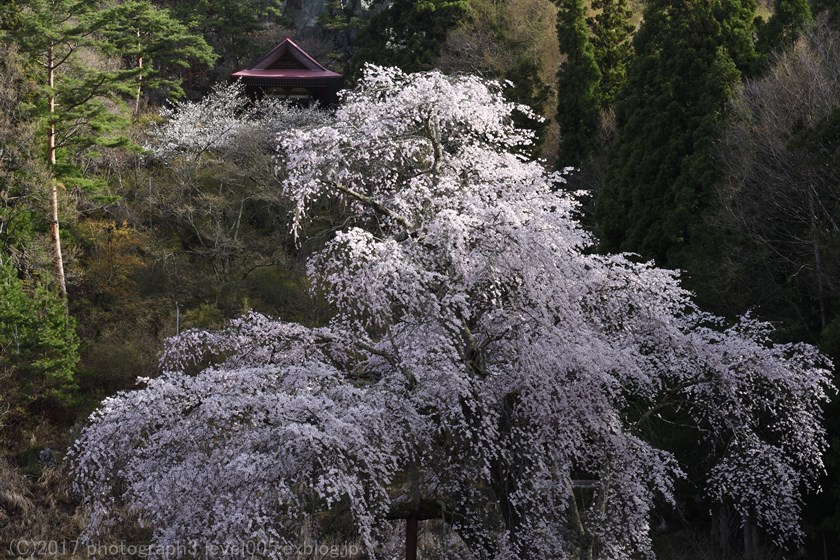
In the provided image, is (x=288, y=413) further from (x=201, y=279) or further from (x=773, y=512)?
(x=201, y=279)

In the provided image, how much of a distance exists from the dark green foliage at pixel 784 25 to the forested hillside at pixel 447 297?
0.23ft

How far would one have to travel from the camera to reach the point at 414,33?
22562 mm

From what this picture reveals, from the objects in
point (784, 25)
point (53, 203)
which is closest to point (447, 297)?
point (784, 25)

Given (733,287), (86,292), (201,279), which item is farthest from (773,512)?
(86,292)

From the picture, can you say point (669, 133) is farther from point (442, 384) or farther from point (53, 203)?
point (53, 203)

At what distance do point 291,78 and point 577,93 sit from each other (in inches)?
347

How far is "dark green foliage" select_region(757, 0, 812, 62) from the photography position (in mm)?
14000

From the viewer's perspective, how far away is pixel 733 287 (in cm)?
1202

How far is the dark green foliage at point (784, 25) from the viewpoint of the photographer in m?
14.0

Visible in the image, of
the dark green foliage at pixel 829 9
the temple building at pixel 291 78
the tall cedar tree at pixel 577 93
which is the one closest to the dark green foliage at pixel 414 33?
the temple building at pixel 291 78

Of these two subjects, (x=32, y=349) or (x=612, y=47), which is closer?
(x=32, y=349)

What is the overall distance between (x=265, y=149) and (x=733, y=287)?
40.5 feet

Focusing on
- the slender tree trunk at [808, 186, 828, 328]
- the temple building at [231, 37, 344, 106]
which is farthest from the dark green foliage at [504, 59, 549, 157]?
the slender tree trunk at [808, 186, 828, 328]

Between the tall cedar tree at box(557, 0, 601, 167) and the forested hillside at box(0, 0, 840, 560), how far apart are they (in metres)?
0.07
